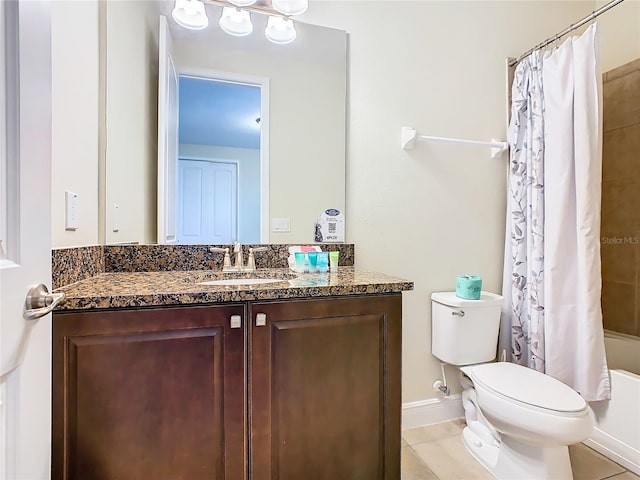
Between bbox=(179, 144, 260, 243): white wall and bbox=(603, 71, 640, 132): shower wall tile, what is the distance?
2.10 meters

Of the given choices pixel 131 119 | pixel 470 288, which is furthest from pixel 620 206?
pixel 131 119

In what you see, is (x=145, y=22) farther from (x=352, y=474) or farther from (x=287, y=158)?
(x=352, y=474)

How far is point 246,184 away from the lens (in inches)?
62.8

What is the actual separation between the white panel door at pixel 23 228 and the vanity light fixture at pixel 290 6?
1.14m

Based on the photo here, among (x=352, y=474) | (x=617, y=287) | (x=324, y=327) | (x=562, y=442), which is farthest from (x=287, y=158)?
(x=617, y=287)

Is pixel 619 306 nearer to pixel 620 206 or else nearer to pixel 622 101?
pixel 620 206

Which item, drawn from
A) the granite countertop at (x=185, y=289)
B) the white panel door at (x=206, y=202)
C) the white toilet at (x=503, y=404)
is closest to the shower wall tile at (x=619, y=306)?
the white toilet at (x=503, y=404)

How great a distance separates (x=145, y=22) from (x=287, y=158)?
2.72 ft

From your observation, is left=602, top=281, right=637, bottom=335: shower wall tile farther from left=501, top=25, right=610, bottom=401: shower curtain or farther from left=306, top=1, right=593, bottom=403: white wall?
left=306, top=1, right=593, bottom=403: white wall

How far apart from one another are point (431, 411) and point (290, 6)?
2.16 metres

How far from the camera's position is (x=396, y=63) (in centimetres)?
179

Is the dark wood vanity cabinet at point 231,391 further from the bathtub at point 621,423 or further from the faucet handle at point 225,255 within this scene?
the bathtub at point 621,423

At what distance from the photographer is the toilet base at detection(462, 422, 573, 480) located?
1315mm

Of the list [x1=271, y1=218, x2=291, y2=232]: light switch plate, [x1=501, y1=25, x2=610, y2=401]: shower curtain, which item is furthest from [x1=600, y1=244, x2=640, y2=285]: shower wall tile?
[x1=271, y1=218, x2=291, y2=232]: light switch plate
